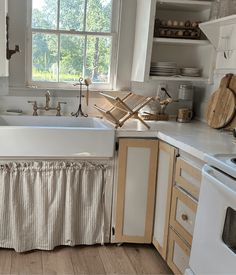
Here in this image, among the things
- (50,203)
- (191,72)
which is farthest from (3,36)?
(191,72)

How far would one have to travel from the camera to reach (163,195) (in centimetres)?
220

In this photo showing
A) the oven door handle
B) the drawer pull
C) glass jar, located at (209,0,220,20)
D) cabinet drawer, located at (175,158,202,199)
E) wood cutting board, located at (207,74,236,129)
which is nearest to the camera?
the oven door handle

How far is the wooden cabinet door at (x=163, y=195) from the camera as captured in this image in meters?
2.08

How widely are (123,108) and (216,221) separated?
4.26 ft

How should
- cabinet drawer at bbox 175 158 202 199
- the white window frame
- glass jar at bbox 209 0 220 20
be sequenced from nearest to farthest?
cabinet drawer at bbox 175 158 202 199
glass jar at bbox 209 0 220 20
the white window frame

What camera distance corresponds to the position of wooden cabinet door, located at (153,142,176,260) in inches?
81.8

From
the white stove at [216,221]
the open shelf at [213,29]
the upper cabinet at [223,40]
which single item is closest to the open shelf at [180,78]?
the upper cabinet at [223,40]

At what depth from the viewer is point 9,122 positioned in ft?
8.42

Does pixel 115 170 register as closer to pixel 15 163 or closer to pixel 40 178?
pixel 40 178

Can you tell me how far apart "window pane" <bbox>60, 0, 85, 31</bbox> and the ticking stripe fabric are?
3.85ft

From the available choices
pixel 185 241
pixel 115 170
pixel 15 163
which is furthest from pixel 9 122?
pixel 185 241

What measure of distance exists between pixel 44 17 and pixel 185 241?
6.44 ft

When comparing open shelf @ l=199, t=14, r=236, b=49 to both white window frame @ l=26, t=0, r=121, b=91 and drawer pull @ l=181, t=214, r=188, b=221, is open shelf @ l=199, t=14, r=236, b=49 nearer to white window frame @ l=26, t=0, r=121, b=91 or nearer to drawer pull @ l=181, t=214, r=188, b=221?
white window frame @ l=26, t=0, r=121, b=91

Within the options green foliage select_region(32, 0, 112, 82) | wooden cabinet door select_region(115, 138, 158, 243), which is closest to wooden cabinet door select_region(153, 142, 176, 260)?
wooden cabinet door select_region(115, 138, 158, 243)
